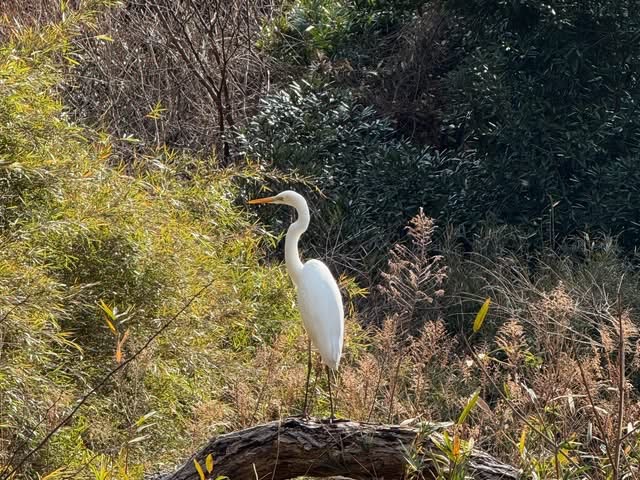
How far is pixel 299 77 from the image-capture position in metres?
8.61

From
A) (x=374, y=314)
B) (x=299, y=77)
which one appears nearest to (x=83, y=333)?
(x=374, y=314)

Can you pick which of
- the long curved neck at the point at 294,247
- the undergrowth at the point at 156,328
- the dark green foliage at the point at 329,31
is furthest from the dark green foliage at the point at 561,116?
the long curved neck at the point at 294,247

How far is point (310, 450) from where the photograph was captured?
300cm

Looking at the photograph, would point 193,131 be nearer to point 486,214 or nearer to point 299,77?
point 299,77

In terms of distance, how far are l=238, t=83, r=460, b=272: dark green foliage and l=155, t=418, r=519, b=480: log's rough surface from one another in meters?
4.06

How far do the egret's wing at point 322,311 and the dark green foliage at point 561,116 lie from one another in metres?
3.20

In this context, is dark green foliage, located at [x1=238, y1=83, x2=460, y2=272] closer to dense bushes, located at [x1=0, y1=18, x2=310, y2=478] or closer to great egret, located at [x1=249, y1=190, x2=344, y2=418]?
dense bushes, located at [x1=0, y1=18, x2=310, y2=478]

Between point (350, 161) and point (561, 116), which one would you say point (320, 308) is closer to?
point (561, 116)

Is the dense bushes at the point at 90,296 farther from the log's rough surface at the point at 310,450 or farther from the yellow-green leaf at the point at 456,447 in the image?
the yellow-green leaf at the point at 456,447

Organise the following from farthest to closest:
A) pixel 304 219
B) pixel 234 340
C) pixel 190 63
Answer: pixel 190 63, pixel 234 340, pixel 304 219

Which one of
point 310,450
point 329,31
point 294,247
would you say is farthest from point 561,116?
point 310,450

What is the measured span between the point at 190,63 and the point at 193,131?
0.53 meters

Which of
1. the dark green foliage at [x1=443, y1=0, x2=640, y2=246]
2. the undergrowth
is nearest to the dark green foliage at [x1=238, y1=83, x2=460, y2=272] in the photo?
the dark green foliage at [x1=443, y1=0, x2=640, y2=246]

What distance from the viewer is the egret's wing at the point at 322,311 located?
3898 millimetres
